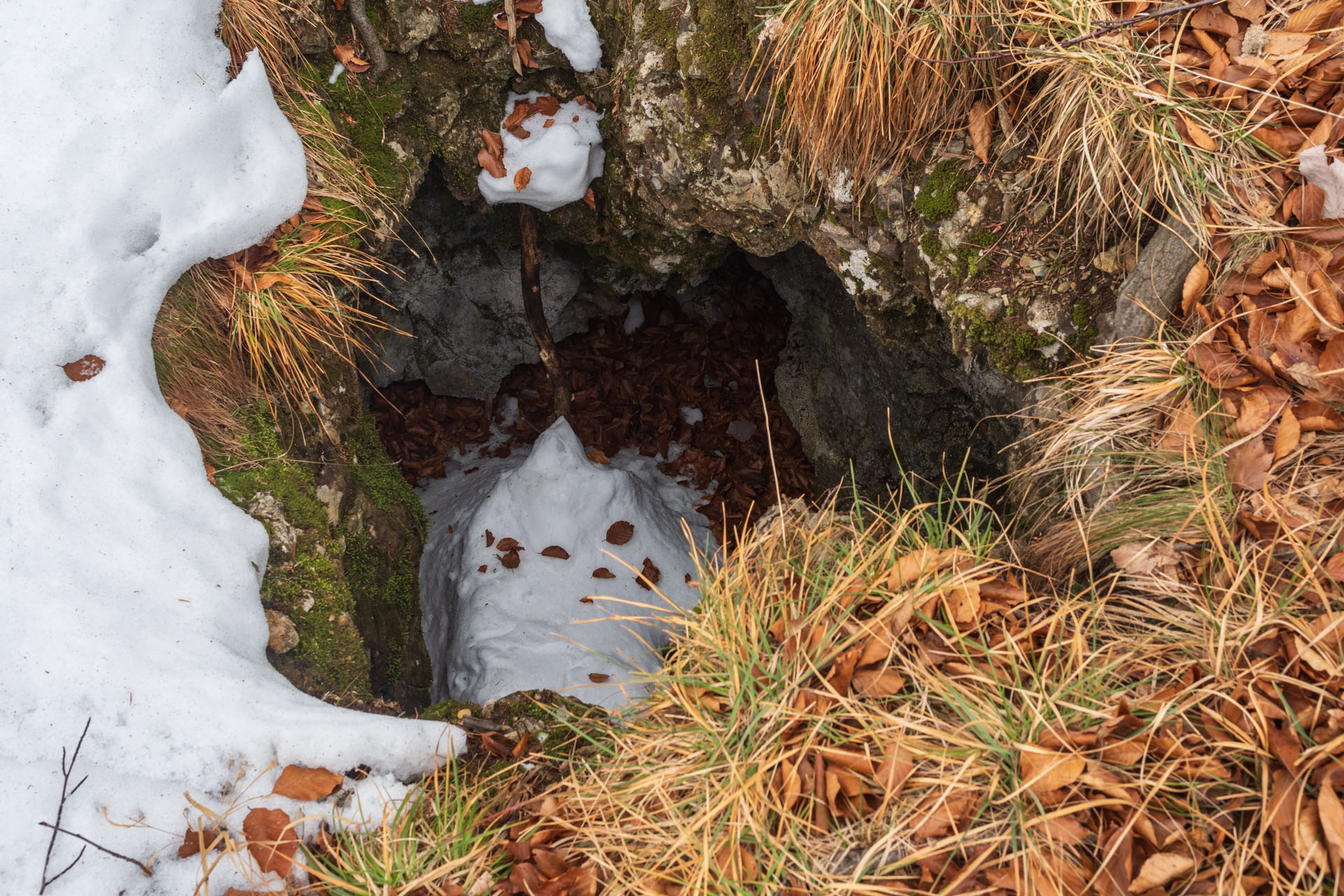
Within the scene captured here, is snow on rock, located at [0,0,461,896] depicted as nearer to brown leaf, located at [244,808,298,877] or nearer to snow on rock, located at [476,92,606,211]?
brown leaf, located at [244,808,298,877]

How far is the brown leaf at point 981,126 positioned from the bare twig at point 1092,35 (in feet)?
0.49

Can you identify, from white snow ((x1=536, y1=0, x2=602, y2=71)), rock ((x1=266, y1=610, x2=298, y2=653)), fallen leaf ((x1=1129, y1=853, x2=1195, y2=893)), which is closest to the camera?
fallen leaf ((x1=1129, y1=853, x2=1195, y2=893))

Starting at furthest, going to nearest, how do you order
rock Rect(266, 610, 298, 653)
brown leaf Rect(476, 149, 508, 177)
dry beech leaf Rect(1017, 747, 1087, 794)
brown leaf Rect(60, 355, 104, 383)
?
1. brown leaf Rect(476, 149, 508, 177)
2. rock Rect(266, 610, 298, 653)
3. brown leaf Rect(60, 355, 104, 383)
4. dry beech leaf Rect(1017, 747, 1087, 794)

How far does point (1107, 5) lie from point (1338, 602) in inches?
70.6

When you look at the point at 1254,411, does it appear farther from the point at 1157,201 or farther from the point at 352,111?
the point at 352,111

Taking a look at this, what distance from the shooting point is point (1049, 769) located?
144 cm

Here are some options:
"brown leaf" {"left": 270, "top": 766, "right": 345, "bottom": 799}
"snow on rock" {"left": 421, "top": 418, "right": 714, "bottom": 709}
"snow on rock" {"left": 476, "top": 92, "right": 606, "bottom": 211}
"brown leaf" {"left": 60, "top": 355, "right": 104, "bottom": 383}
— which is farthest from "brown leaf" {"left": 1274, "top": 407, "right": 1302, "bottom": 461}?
"brown leaf" {"left": 60, "top": 355, "right": 104, "bottom": 383}

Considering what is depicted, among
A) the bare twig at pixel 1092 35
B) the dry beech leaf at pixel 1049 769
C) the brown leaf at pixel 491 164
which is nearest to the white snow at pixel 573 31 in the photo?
the brown leaf at pixel 491 164

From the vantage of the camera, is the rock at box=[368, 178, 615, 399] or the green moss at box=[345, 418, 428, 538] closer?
the green moss at box=[345, 418, 428, 538]

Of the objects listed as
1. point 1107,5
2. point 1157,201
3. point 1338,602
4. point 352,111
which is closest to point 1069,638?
point 1338,602

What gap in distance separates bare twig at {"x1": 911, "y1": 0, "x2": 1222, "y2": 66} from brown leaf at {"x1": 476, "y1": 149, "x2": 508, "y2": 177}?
2.22 m

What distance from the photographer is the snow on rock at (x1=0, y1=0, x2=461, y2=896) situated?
189 cm

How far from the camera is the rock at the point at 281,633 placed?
7.78 ft

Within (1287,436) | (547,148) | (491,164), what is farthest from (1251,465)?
(491,164)
